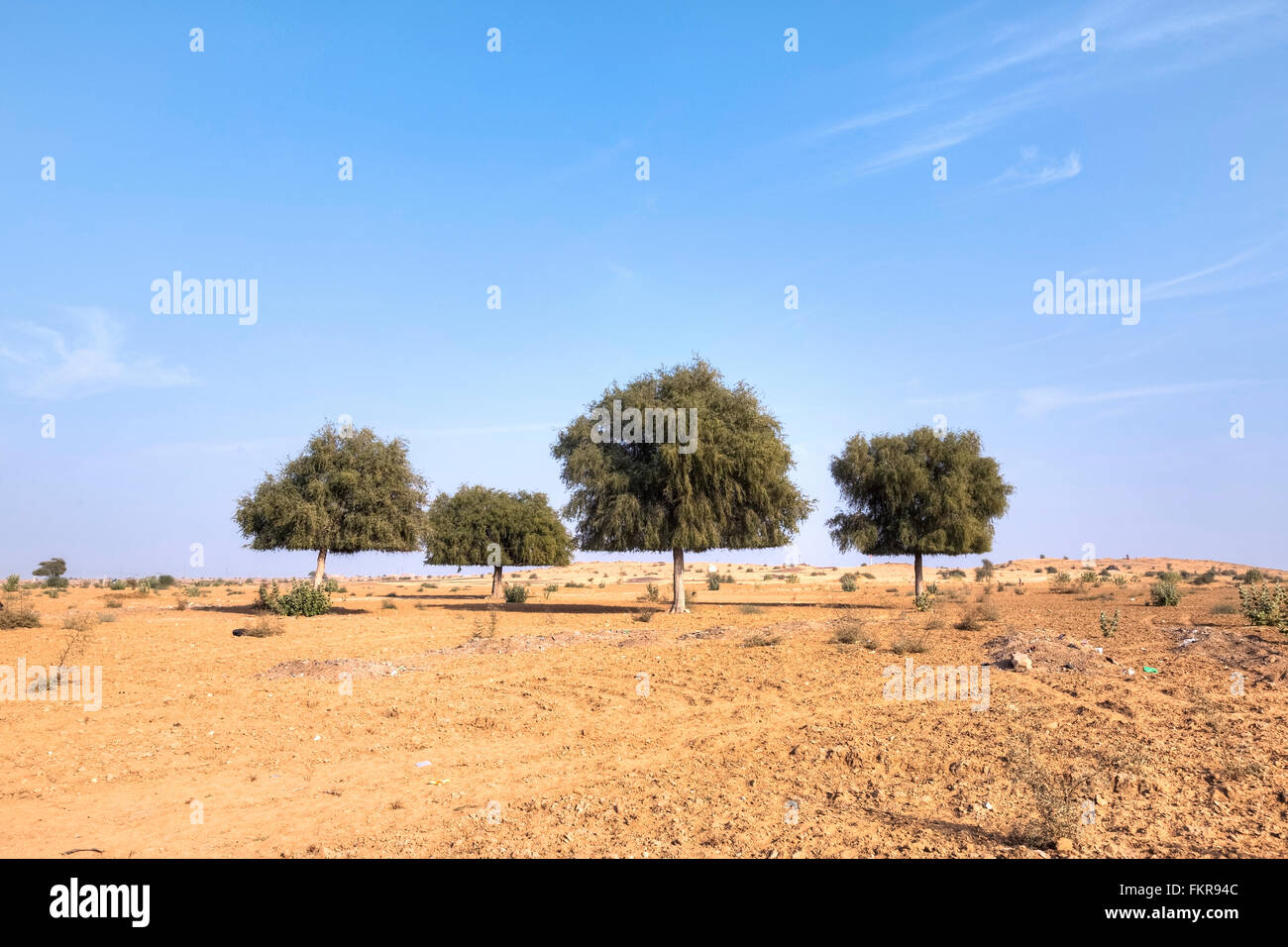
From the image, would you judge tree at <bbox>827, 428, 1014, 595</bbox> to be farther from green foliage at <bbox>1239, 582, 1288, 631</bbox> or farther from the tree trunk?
green foliage at <bbox>1239, 582, 1288, 631</bbox>

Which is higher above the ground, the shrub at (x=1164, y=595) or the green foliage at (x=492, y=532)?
the green foliage at (x=492, y=532)

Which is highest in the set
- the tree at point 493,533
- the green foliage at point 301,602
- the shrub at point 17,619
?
the tree at point 493,533

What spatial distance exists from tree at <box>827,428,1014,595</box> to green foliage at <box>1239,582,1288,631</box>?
12.6 meters

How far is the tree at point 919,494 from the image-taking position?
113ft

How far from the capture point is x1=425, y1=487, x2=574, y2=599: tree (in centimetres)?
4206

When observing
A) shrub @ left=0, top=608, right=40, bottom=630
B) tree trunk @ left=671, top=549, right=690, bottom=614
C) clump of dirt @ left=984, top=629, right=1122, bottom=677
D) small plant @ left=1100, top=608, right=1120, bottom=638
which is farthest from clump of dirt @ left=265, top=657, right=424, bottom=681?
small plant @ left=1100, top=608, right=1120, bottom=638

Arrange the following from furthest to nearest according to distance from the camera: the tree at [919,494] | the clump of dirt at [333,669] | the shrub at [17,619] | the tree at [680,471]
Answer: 1. the tree at [919,494]
2. the tree at [680,471]
3. the shrub at [17,619]
4. the clump of dirt at [333,669]

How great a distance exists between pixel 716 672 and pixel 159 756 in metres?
9.44

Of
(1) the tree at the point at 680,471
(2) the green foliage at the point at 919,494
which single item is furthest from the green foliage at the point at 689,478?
(2) the green foliage at the point at 919,494

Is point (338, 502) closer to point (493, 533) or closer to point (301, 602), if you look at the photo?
point (301, 602)

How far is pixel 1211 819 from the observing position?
6.92 metres

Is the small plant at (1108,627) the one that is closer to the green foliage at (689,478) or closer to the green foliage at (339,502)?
the green foliage at (689,478)

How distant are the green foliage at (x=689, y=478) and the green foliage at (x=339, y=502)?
8.04 meters
